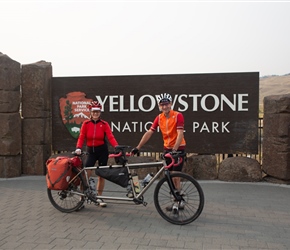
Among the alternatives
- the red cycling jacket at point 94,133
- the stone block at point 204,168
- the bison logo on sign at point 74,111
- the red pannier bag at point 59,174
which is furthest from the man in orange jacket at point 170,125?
the bison logo on sign at point 74,111

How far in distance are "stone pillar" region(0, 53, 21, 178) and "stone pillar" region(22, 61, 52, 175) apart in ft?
0.63

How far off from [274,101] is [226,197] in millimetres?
2573

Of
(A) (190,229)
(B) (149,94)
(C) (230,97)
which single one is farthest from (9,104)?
(A) (190,229)

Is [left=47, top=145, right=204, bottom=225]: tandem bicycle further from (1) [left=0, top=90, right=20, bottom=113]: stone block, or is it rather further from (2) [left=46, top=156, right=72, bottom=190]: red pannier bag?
(1) [left=0, top=90, right=20, bottom=113]: stone block

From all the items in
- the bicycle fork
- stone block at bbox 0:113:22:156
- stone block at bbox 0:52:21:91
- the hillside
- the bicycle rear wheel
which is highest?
the hillside

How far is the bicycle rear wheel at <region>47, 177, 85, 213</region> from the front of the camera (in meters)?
5.74

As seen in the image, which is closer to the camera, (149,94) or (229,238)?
(229,238)

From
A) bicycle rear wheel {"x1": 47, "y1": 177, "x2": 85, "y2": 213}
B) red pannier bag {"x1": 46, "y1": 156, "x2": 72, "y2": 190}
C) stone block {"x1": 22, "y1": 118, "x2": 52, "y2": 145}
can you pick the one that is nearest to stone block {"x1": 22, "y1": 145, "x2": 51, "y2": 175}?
stone block {"x1": 22, "y1": 118, "x2": 52, "y2": 145}

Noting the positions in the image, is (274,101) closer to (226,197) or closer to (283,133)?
(283,133)

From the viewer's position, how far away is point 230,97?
332 inches

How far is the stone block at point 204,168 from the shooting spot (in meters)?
8.45

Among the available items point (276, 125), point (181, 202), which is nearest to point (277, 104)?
point (276, 125)

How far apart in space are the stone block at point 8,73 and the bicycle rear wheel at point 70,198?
3.94 m

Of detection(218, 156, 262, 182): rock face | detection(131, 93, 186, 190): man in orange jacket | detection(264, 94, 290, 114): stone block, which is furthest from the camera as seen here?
detection(218, 156, 262, 182): rock face
